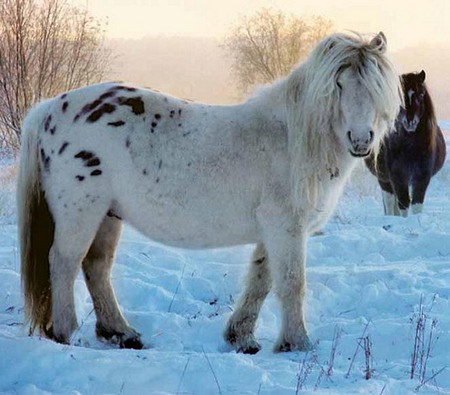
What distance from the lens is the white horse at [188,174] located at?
4027mm

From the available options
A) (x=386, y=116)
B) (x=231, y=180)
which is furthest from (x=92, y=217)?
(x=386, y=116)

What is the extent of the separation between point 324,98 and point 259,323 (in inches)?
73.1


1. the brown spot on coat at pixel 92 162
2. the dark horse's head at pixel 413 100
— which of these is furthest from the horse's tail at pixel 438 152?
the brown spot on coat at pixel 92 162

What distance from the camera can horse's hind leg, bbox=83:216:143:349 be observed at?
4511mm

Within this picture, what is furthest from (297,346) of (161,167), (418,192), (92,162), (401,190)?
(418,192)

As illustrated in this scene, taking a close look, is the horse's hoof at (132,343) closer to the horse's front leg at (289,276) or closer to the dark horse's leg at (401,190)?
the horse's front leg at (289,276)

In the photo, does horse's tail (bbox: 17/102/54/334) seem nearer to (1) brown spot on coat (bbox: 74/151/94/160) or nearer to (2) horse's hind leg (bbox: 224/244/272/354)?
(1) brown spot on coat (bbox: 74/151/94/160)

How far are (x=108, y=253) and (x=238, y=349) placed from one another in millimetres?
1135

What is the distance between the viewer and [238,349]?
168 inches

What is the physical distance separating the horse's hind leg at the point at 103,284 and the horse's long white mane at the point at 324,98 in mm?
1413

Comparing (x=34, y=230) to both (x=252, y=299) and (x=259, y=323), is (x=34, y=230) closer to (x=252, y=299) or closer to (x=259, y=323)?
(x=252, y=299)

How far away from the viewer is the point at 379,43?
13.2 ft

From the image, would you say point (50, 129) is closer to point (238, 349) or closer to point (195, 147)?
point (195, 147)

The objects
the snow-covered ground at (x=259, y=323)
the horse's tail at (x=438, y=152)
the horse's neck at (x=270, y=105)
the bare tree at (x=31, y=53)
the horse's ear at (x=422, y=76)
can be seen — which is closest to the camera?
the snow-covered ground at (x=259, y=323)
